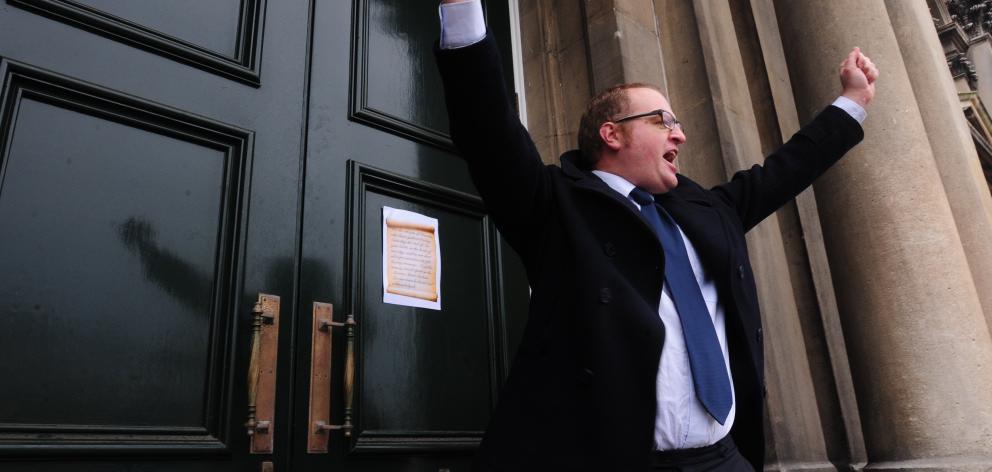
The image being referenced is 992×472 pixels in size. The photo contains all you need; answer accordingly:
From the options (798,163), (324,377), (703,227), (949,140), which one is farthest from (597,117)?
Result: (949,140)

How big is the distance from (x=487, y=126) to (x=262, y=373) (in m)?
1.20

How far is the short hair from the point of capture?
223cm

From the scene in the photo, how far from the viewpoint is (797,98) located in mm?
3916

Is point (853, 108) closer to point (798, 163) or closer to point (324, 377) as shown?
point (798, 163)

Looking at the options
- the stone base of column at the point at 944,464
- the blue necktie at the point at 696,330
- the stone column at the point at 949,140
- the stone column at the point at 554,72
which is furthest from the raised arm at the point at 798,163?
the stone column at the point at 949,140

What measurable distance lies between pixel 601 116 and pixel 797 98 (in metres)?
2.15

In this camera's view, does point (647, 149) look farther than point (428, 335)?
No

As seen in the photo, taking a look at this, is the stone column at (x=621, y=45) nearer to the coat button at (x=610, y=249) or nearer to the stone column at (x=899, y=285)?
the stone column at (x=899, y=285)

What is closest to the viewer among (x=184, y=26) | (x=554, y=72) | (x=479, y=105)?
(x=479, y=105)

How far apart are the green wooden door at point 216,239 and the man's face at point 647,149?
1067 millimetres

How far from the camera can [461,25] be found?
160 centimetres

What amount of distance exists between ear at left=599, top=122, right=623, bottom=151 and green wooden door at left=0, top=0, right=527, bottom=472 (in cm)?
101

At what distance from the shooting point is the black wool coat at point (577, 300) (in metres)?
1.59

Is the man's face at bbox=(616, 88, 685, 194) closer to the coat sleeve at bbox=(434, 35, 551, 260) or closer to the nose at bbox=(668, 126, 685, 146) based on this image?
the nose at bbox=(668, 126, 685, 146)
